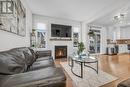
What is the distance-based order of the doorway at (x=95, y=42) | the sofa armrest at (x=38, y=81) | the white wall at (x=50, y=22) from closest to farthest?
1. the sofa armrest at (x=38, y=81)
2. the white wall at (x=50, y=22)
3. the doorway at (x=95, y=42)

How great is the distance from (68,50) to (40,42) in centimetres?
203

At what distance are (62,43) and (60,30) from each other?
89cm

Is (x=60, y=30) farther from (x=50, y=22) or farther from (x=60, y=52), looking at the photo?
(x=60, y=52)

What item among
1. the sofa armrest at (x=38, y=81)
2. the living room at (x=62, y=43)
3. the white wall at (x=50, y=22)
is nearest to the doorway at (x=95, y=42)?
the living room at (x=62, y=43)

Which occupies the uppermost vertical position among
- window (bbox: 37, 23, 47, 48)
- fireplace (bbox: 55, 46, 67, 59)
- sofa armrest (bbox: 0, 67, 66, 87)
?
window (bbox: 37, 23, 47, 48)

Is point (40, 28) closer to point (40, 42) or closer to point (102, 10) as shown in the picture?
point (40, 42)

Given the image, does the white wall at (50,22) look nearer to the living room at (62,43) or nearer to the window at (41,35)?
the living room at (62,43)

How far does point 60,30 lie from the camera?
6266 millimetres

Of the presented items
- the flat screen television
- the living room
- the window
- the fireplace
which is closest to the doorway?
the living room

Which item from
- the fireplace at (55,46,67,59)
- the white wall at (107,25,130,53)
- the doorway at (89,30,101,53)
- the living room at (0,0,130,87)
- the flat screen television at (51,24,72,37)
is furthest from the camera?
the white wall at (107,25,130,53)

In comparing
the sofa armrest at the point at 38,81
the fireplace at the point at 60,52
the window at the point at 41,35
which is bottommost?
the fireplace at the point at 60,52

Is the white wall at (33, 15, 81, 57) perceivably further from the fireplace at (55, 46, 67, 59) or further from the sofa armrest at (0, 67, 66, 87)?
the sofa armrest at (0, 67, 66, 87)

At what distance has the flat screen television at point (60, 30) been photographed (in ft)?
19.8

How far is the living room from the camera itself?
3.91 feet
